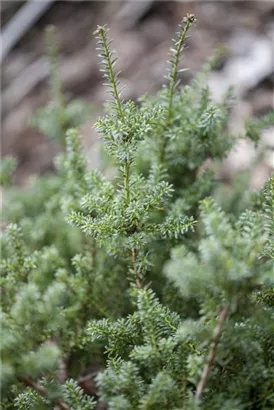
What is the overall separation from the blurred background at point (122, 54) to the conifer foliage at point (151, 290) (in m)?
0.80

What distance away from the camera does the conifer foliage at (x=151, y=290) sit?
30.1 inches

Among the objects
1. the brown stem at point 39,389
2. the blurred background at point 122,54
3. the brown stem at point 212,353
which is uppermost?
the blurred background at point 122,54

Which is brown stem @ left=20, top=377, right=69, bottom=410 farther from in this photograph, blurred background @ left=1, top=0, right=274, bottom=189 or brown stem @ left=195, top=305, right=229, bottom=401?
blurred background @ left=1, top=0, right=274, bottom=189

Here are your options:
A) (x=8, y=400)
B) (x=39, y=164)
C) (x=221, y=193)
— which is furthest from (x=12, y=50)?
(x=8, y=400)

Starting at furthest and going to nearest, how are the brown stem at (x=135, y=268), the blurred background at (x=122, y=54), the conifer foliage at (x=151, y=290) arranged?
the blurred background at (x=122, y=54), the brown stem at (x=135, y=268), the conifer foliage at (x=151, y=290)

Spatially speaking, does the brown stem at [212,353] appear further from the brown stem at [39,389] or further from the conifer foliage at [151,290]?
the brown stem at [39,389]

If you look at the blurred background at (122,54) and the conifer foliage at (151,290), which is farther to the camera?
the blurred background at (122,54)

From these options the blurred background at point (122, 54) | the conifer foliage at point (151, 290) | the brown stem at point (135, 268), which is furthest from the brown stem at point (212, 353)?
the blurred background at point (122, 54)

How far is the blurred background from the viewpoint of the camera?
81.8 inches

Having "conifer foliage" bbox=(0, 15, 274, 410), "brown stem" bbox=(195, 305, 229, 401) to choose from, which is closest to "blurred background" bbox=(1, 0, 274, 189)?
"conifer foliage" bbox=(0, 15, 274, 410)

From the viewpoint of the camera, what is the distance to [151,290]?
0.88 metres

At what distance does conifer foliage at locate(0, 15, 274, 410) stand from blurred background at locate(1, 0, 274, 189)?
0.80 m

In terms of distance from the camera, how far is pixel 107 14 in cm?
250

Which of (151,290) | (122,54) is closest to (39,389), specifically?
(151,290)
